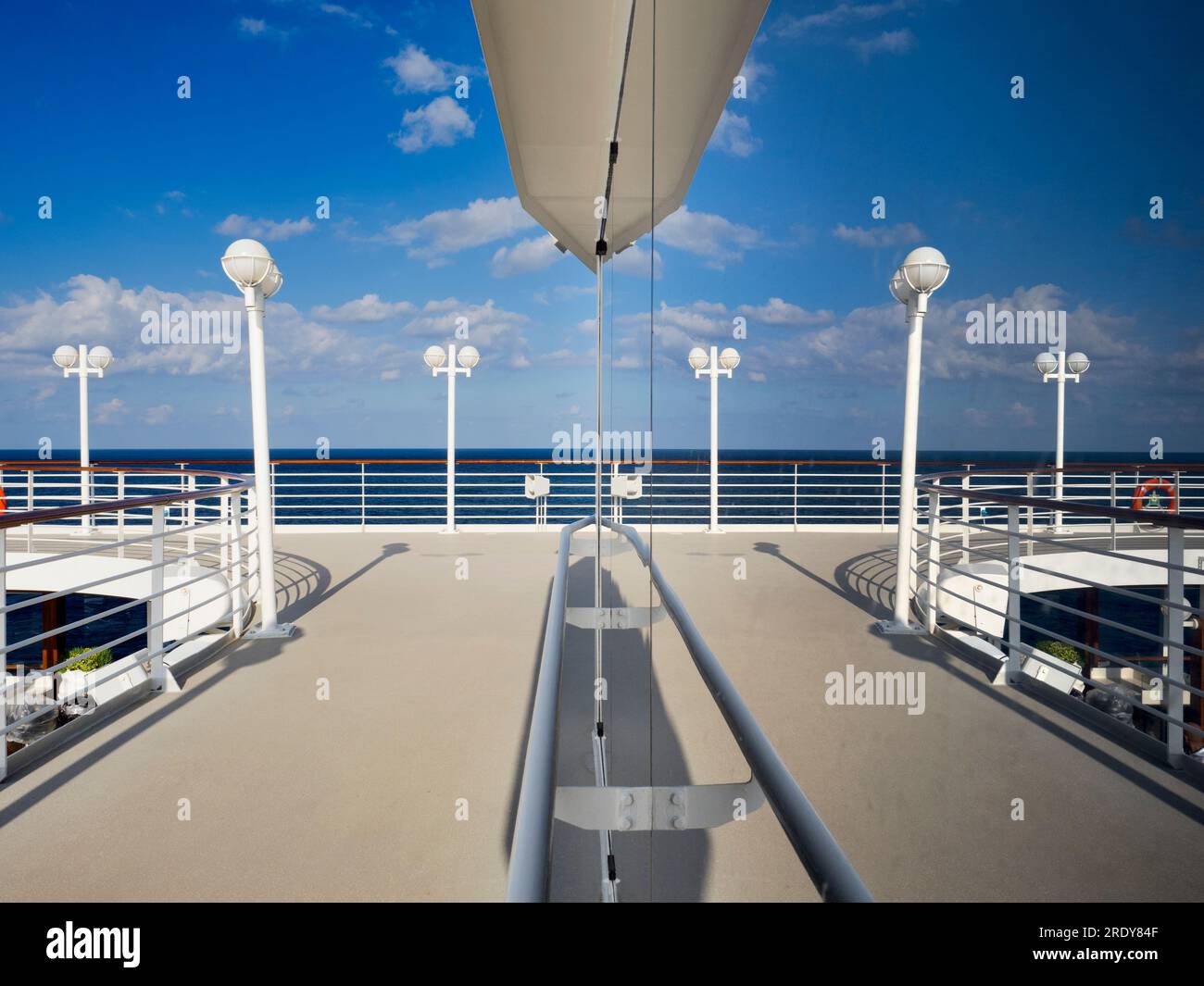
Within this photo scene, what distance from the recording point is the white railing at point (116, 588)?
1847 millimetres

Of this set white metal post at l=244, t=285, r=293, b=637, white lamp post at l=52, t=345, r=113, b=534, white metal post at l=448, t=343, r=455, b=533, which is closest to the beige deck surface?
white metal post at l=244, t=285, r=293, b=637

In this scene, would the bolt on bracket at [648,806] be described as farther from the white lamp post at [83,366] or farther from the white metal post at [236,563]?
the white lamp post at [83,366]

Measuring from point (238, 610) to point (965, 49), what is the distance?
322 cm

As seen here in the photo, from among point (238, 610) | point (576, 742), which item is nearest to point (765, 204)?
point (576, 742)

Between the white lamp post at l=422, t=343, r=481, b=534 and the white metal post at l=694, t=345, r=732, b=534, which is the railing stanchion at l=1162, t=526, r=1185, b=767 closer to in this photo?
the white metal post at l=694, t=345, r=732, b=534

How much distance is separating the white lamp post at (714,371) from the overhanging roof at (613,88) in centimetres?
29

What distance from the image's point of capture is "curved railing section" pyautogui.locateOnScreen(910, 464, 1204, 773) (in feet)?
3.61

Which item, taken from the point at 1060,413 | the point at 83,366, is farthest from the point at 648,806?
the point at 83,366

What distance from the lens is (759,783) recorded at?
0.43m

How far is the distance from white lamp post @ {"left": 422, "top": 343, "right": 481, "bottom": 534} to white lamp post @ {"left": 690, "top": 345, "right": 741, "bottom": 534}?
5.81 meters

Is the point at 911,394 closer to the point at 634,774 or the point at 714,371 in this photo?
the point at 714,371

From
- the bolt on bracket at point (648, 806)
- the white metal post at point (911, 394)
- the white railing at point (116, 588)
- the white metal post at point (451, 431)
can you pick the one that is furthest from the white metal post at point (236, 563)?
the white metal post at point (451, 431)

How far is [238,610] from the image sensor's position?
2928 millimetres

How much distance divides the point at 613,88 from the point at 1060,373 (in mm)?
1467
